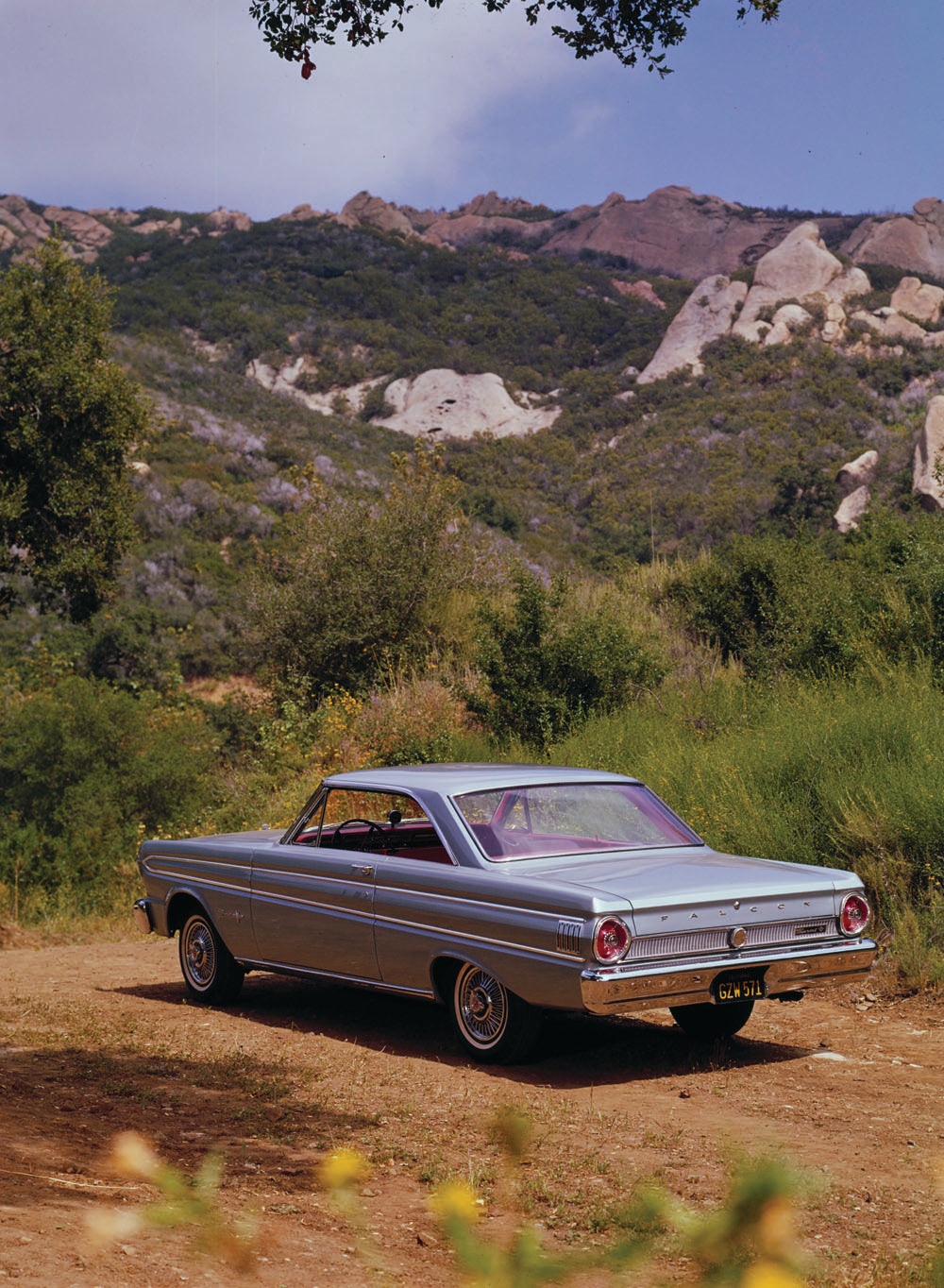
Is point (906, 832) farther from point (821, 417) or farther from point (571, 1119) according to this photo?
point (821, 417)

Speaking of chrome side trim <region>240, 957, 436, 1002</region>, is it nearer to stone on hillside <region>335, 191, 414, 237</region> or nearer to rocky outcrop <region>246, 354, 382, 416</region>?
rocky outcrop <region>246, 354, 382, 416</region>

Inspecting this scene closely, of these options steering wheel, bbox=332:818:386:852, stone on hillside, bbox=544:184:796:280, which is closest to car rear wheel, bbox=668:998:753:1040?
steering wheel, bbox=332:818:386:852

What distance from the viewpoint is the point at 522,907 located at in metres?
5.87

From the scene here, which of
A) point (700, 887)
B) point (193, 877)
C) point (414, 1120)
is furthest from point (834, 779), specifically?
point (414, 1120)

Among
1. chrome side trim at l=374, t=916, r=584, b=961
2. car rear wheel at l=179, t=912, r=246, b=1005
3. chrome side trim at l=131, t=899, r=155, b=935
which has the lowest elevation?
car rear wheel at l=179, t=912, r=246, b=1005

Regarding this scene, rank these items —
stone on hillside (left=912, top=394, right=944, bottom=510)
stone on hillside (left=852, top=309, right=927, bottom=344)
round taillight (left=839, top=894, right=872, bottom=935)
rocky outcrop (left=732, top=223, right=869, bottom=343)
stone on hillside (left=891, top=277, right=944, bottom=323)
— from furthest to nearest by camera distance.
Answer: rocky outcrop (left=732, top=223, right=869, bottom=343)
stone on hillside (left=891, top=277, right=944, bottom=323)
stone on hillside (left=852, top=309, right=927, bottom=344)
stone on hillside (left=912, top=394, right=944, bottom=510)
round taillight (left=839, top=894, right=872, bottom=935)

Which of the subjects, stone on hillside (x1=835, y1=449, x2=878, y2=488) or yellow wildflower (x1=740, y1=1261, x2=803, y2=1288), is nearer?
yellow wildflower (x1=740, y1=1261, x2=803, y2=1288)

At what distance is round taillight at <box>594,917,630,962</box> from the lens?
5.49 metres

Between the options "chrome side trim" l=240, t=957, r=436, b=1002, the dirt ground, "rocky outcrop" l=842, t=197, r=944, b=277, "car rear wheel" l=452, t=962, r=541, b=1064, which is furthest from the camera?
"rocky outcrop" l=842, t=197, r=944, b=277

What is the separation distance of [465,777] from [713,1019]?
189 cm

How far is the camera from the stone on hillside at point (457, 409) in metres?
74.1

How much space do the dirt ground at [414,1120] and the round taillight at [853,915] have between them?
2.28ft

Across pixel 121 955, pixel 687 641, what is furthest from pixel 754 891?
pixel 687 641

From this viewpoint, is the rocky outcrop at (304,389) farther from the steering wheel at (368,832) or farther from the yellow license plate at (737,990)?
the yellow license plate at (737,990)
